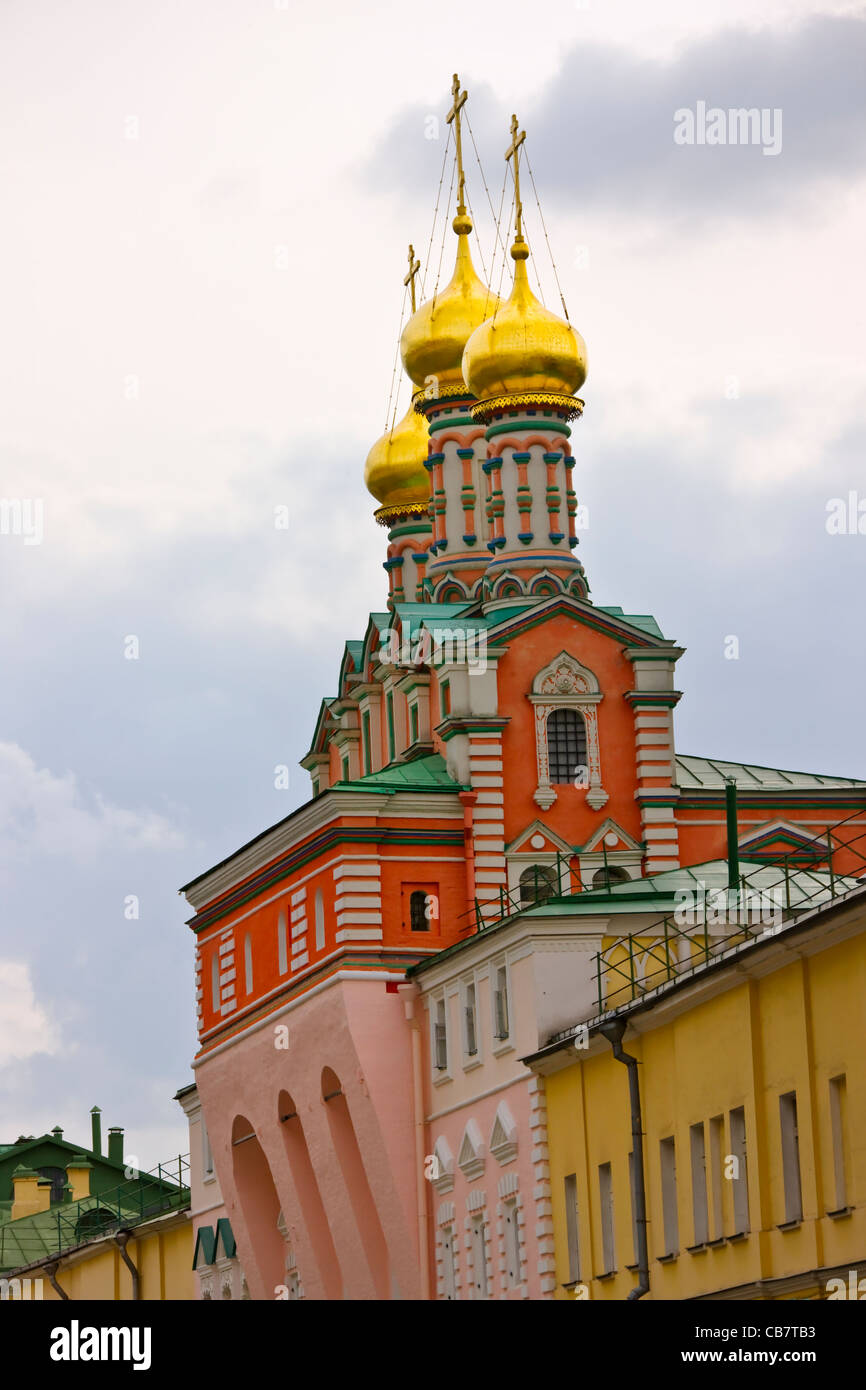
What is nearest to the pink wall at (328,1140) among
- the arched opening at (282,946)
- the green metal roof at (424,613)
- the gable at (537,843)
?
the arched opening at (282,946)

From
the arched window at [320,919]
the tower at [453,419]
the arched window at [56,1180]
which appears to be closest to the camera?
the arched window at [320,919]

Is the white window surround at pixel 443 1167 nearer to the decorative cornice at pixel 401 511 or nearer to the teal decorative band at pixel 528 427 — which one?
the teal decorative band at pixel 528 427

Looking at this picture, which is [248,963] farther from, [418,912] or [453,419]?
[453,419]

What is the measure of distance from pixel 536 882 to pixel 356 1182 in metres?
5.65

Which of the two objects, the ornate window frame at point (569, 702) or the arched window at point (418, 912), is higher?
the ornate window frame at point (569, 702)

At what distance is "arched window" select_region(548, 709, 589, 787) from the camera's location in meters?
47.7

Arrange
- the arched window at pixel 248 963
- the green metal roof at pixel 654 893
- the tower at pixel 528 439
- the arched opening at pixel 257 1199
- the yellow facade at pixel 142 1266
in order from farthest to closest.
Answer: the yellow facade at pixel 142 1266
the tower at pixel 528 439
the arched opening at pixel 257 1199
the arched window at pixel 248 963
the green metal roof at pixel 654 893

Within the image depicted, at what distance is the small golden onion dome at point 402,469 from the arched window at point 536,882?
1530 cm

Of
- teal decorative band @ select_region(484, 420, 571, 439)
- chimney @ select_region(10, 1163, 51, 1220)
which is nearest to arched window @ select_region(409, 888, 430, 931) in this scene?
teal decorative band @ select_region(484, 420, 571, 439)

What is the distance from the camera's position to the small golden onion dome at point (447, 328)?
188 feet

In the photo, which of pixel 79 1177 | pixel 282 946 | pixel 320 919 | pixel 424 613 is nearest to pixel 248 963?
pixel 282 946

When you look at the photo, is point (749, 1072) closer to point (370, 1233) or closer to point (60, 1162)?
point (370, 1233)
